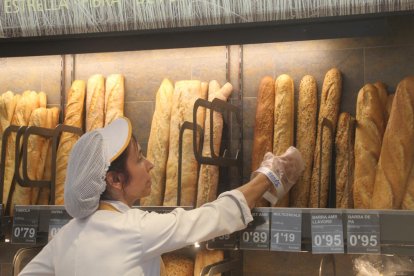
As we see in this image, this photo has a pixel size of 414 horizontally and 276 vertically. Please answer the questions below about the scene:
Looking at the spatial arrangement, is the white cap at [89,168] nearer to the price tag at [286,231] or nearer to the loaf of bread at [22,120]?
the price tag at [286,231]

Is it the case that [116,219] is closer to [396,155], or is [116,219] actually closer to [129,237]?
[129,237]

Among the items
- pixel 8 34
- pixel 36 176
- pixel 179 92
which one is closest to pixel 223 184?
pixel 179 92

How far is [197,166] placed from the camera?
8.08 feet

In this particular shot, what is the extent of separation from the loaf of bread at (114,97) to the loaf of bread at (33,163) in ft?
1.02

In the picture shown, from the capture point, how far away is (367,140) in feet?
7.23

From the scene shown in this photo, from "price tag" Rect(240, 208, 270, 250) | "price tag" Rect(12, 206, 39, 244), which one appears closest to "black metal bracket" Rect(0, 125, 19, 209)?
"price tag" Rect(12, 206, 39, 244)

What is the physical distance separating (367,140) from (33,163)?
1463 mm

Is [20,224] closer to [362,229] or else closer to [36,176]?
[36,176]

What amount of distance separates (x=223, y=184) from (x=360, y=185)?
68 centimetres

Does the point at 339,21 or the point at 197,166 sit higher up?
the point at 339,21

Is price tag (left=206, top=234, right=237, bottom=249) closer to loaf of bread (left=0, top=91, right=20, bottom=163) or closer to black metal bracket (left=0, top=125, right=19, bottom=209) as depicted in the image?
black metal bracket (left=0, top=125, right=19, bottom=209)

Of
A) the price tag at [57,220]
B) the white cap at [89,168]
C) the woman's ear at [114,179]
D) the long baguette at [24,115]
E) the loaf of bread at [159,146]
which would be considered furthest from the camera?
the long baguette at [24,115]

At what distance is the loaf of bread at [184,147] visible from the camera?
241 cm

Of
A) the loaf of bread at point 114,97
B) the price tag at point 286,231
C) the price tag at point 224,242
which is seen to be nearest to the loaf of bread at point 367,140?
the price tag at point 286,231
